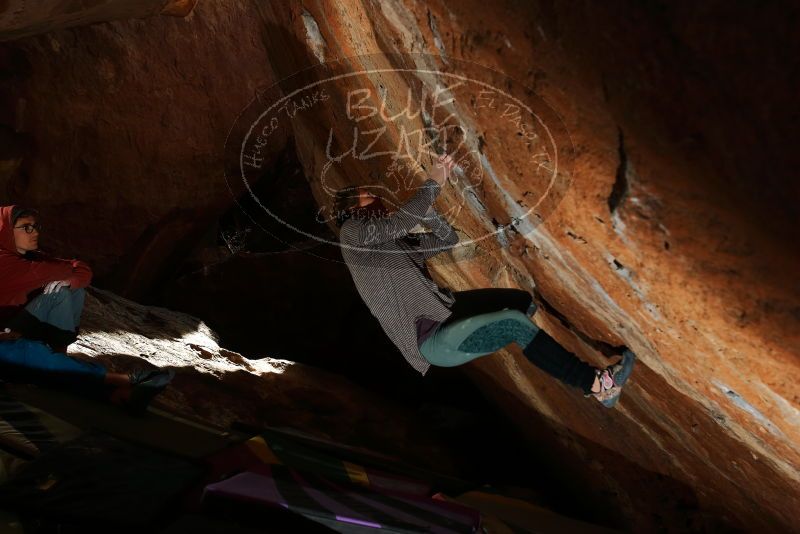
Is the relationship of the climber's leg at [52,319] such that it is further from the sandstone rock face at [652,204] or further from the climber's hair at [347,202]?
the sandstone rock face at [652,204]

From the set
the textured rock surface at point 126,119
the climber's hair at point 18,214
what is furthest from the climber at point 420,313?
the textured rock surface at point 126,119

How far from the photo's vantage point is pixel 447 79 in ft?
5.81

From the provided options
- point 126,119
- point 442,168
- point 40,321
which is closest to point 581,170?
point 442,168

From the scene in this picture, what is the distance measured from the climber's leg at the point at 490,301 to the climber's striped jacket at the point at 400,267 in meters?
0.24

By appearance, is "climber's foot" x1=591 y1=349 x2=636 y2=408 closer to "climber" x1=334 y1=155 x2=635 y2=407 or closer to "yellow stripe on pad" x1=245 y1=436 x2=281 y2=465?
"climber" x1=334 y1=155 x2=635 y2=407

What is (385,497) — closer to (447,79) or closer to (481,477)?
(447,79)

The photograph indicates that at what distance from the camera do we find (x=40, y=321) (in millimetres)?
3018

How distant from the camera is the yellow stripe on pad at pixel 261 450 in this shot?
2.53m

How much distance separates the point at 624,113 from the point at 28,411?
256cm

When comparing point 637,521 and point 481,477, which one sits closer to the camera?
point 637,521

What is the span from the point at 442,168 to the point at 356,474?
1621 mm

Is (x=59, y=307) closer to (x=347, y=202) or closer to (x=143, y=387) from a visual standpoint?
(x=143, y=387)

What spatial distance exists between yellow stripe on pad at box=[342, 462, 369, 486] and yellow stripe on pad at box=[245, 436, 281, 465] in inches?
15.0

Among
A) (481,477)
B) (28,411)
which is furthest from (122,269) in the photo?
(481,477)
